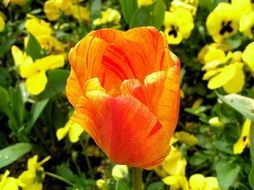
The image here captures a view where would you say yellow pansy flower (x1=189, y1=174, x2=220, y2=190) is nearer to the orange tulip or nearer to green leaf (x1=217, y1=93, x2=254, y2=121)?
green leaf (x1=217, y1=93, x2=254, y2=121)

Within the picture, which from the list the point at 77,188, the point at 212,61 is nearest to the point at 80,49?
the point at 77,188

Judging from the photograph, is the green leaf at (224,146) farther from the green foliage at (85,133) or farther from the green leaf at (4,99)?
the green leaf at (4,99)

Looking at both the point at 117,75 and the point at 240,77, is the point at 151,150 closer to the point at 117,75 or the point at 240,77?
the point at 117,75

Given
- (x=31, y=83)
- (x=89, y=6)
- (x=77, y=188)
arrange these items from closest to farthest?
1. (x=77, y=188)
2. (x=31, y=83)
3. (x=89, y=6)

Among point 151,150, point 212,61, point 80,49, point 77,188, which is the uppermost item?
point 80,49

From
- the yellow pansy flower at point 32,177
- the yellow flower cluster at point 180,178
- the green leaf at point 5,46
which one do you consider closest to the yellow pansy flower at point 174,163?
the yellow flower cluster at point 180,178

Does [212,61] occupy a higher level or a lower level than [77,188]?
higher

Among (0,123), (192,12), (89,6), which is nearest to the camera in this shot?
(192,12)

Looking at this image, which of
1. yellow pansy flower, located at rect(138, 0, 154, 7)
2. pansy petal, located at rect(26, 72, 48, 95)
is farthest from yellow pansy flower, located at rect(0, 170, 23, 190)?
yellow pansy flower, located at rect(138, 0, 154, 7)

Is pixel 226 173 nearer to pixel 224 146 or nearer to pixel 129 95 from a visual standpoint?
pixel 224 146
